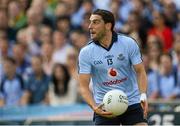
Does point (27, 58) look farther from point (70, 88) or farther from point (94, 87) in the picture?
point (94, 87)

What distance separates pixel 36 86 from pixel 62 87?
83 centimetres

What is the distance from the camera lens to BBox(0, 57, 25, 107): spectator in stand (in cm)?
1577

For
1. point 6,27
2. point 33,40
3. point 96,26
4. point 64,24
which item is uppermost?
point 96,26

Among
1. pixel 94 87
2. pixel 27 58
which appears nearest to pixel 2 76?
pixel 27 58

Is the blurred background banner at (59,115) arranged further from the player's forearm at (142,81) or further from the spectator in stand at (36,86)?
the player's forearm at (142,81)

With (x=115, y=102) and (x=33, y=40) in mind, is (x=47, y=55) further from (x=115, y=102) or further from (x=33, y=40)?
(x=115, y=102)

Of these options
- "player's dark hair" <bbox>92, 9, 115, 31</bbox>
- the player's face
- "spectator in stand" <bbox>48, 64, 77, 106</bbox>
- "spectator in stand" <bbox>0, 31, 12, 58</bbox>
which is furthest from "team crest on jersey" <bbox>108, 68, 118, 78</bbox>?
"spectator in stand" <bbox>0, 31, 12, 58</bbox>

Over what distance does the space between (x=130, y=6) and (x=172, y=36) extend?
4.64ft

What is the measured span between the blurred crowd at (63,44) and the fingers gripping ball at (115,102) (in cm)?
502

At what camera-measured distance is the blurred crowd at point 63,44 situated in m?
14.8

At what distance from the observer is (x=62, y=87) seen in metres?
15.1

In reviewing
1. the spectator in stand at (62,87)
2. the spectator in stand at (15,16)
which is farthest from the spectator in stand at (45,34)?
the spectator in stand at (62,87)

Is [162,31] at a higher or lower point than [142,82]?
lower

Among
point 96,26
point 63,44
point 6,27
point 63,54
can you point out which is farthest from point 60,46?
point 96,26
